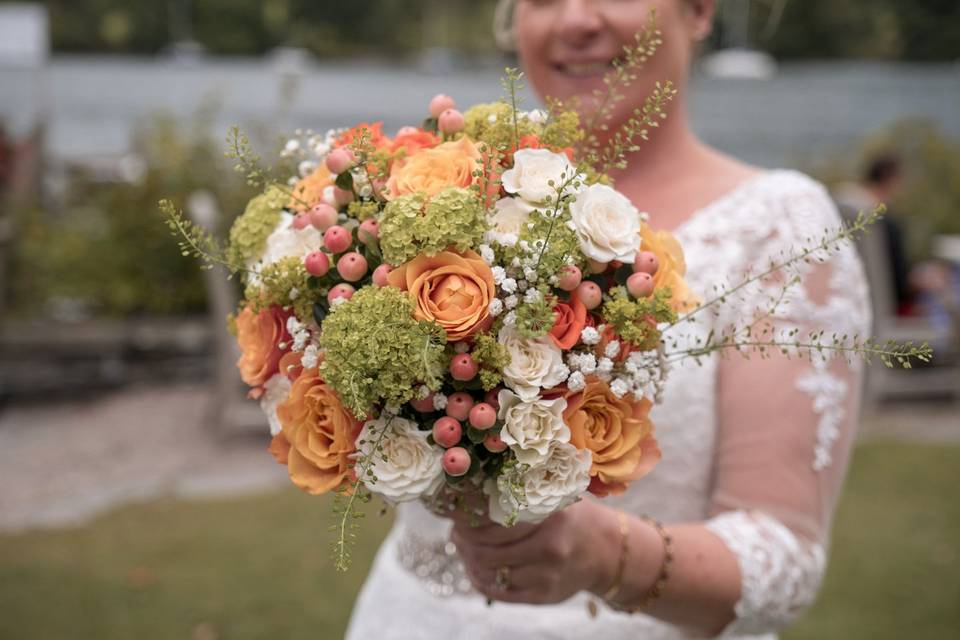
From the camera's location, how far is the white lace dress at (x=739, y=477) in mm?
1706

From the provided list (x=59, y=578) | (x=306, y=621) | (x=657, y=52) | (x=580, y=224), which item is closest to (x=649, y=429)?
(x=580, y=224)

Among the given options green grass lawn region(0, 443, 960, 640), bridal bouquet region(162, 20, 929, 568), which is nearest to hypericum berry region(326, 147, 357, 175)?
bridal bouquet region(162, 20, 929, 568)

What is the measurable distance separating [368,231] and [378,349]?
22cm

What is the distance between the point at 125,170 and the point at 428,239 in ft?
31.7

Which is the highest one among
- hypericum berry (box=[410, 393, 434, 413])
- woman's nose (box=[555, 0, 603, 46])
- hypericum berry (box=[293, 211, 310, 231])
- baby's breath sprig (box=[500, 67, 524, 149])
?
woman's nose (box=[555, 0, 603, 46])

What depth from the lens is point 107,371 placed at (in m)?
7.93

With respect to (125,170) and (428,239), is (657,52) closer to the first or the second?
(428,239)

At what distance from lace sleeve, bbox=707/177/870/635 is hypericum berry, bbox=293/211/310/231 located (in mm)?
798

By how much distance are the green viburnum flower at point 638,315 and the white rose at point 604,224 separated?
0.06 m

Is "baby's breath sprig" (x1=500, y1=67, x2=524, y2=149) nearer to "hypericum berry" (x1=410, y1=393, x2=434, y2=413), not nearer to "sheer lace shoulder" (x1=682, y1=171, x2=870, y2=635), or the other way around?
"hypericum berry" (x1=410, y1=393, x2=434, y2=413)

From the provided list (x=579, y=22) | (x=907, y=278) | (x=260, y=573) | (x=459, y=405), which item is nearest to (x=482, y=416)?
(x=459, y=405)

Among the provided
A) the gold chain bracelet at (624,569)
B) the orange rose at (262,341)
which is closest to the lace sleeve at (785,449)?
the gold chain bracelet at (624,569)

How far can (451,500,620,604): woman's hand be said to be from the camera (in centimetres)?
146

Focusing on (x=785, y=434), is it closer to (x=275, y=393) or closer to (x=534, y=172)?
(x=534, y=172)
